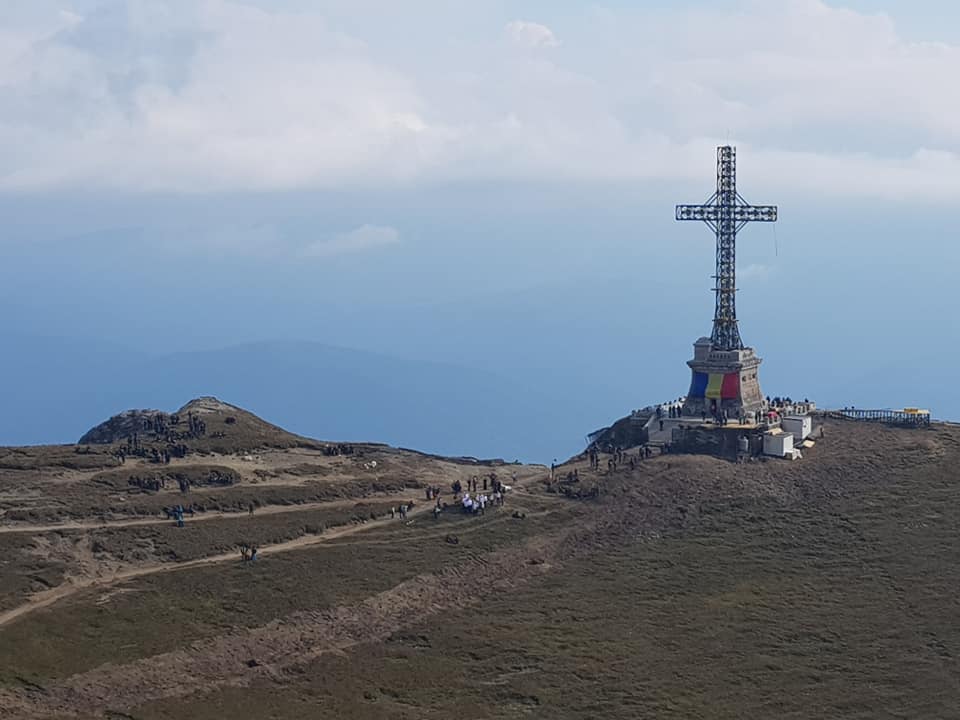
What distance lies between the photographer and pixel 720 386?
→ 10369cm

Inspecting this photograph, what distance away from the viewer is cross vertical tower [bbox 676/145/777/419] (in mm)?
103500

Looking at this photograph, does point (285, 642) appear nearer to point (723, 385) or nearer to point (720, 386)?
point (720, 386)

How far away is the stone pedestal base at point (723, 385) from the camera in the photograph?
103 meters

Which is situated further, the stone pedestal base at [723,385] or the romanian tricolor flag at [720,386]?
the romanian tricolor flag at [720,386]

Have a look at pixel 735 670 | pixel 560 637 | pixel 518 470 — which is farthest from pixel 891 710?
pixel 518 470

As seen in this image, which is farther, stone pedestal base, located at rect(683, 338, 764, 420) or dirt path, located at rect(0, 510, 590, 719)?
stone pedestal base, located at rect(683, 338, 764, 420)

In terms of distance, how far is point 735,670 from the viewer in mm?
64375

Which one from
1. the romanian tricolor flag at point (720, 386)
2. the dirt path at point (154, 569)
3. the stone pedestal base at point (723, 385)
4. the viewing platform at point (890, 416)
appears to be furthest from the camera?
the romanian tricolor flag at point (720, 386)

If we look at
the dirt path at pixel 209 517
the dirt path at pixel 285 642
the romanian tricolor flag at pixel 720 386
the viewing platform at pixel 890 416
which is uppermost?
the romanian tricolor flag at pixel 720 386

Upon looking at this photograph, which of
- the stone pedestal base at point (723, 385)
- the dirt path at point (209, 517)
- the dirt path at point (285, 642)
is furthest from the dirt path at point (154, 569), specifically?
the stone pedestal base at point (723, 385)

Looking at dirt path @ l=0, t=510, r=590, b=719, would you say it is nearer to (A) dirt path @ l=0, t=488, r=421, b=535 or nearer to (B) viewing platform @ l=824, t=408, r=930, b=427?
(A) dirt path @ l=0, t=488, r=421, b=535

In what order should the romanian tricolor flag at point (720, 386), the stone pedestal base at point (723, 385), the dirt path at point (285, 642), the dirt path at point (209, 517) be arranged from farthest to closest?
the romanian tricolor flag at point (720, 386)
the stone pedestal base at point (723, 385)
the dirt path at point (209, 517)
the dirt path at point (285, 642)

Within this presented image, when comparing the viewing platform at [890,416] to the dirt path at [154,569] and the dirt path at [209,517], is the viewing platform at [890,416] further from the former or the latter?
Result: the dirt path at [154,569]

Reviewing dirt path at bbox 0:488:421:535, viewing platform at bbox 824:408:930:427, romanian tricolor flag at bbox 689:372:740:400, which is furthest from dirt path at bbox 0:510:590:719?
viewing platform at bbox 824:408:930:427
